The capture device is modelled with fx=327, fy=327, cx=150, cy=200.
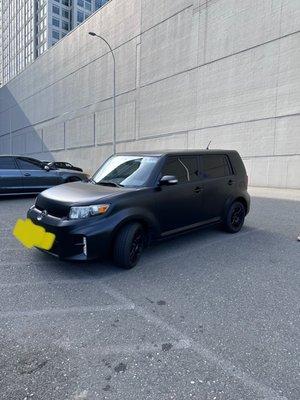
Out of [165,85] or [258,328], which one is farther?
[165,85]

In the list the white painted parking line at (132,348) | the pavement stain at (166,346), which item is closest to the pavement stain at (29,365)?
the white painted parking line at (132,348)

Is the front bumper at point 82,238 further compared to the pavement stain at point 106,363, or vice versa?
the front bumper at point 82,238

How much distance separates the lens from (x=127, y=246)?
13.8 feet

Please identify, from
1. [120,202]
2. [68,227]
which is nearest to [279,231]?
[120,202]

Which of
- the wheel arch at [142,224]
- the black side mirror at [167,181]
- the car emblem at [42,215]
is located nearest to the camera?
the wheel arch at [142,224]

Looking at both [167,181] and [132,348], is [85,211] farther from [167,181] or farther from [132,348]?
[132,348]

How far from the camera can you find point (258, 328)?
296 cm

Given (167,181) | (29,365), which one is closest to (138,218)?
(167,181)

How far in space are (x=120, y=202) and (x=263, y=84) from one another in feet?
50.6

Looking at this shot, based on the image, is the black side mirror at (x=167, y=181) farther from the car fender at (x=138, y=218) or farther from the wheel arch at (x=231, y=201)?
the wheel arch at (x=231, y=201)

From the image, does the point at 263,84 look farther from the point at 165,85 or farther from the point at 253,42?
the point at 165,85

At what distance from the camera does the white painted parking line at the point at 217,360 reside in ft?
7.15

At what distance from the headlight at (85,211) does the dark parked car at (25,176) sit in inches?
264

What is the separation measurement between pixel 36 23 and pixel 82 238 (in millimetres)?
82474
